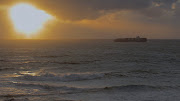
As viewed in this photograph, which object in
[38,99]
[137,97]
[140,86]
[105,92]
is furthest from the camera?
[140,86]

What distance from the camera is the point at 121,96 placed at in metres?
15.7

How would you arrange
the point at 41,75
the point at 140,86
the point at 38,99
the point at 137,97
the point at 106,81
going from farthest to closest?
1. the point at 41,75
2. the point at 106,81
3. the point at 140,86
4. the point at 137,97
5. the point at 38,99

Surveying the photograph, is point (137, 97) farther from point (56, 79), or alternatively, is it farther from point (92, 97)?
point (56, 79)

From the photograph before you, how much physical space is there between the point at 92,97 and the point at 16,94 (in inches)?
248

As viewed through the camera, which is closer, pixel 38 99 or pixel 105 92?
pixel 38 99

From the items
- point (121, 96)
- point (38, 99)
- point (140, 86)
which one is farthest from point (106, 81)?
A: point (38, 99)

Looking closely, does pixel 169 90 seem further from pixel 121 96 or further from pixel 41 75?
pixel 41 75

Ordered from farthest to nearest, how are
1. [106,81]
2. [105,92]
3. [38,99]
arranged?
[106,81] → [105,92] → [38,99]

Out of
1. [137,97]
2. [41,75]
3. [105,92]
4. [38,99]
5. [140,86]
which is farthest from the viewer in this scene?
[41,75]

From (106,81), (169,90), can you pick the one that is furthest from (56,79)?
(169,90)

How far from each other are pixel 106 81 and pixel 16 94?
32.3ft

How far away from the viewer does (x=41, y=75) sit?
23891mm

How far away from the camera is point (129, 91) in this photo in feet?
56.7

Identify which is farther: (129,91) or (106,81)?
(106,81)
